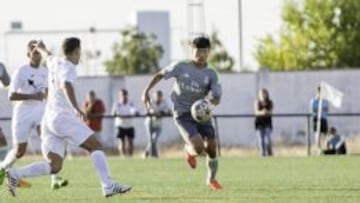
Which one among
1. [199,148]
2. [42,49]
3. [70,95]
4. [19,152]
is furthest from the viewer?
A: [19,152]

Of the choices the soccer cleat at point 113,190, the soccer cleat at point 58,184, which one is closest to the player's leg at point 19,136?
the soccer cleat at point 58,184

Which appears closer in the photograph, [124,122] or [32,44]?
[32,44]

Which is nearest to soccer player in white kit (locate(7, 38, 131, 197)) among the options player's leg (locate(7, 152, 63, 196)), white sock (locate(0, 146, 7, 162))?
player's leg (locate(7, 152, 63, 196))

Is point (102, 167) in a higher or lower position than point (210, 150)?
higher

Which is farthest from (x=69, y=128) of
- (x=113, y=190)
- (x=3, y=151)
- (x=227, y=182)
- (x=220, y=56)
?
(x=220, y=56)

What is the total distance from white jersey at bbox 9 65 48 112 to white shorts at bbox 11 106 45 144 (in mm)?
74

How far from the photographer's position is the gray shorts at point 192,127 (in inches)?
714

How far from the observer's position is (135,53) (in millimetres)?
82500

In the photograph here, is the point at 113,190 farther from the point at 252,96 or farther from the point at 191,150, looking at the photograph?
the point at 252,96

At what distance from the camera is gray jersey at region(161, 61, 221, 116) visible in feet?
58.6

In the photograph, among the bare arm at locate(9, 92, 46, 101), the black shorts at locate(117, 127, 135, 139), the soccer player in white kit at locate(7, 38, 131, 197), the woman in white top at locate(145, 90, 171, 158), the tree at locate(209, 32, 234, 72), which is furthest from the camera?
the tree at locate(209, 32, 234, 72)

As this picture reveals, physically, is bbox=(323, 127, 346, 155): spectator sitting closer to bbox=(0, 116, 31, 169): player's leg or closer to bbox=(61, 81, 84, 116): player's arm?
bbox=(0, 116, 31, 169): player's leg

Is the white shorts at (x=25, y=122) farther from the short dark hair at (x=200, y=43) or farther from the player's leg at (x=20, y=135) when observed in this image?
the short dark hair at (x=200, y=43)

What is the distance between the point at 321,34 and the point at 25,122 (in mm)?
52981
